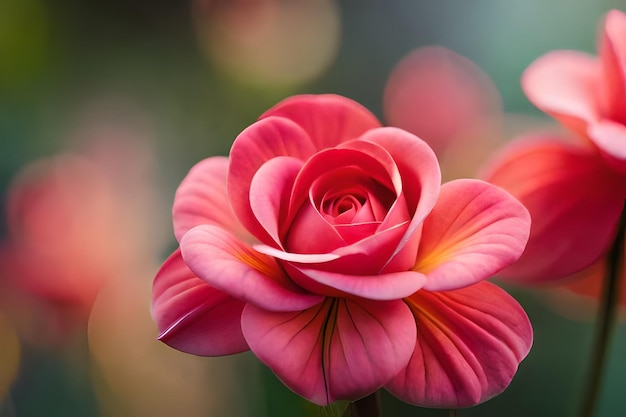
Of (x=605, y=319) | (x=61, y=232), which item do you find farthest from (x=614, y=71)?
(x=61, y=232)

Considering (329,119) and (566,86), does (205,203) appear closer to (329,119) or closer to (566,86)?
(329,119)

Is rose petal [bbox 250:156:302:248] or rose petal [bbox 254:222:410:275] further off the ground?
rose petal [bbox 250:156:302:248]

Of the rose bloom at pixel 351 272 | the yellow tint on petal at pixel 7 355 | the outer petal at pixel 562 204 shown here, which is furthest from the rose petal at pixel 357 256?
the yellow tint on petal at pixel 7 355

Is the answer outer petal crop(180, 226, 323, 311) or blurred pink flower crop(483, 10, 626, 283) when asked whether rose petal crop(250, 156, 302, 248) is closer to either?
outer petal crop(180, 226, 323, 311)

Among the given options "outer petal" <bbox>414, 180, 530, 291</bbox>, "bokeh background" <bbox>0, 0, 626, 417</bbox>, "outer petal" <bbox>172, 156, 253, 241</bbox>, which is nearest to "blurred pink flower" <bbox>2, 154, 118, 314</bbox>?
"bokeh background" <bbox>0, 0, 626, 417</bbox>

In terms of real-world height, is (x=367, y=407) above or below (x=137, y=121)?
below

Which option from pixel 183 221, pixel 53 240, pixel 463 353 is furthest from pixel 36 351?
pixel 463 353
